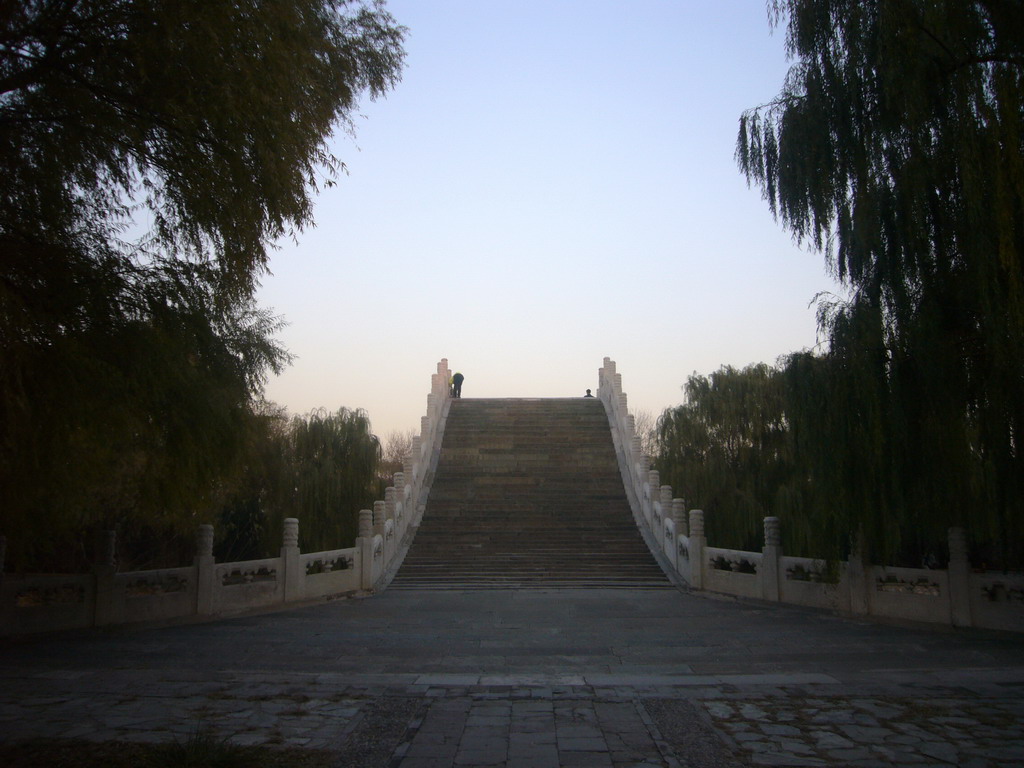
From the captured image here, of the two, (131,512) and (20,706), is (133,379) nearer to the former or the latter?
(20,706)

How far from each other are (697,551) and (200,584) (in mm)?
8378

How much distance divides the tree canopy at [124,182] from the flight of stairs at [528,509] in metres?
10.5

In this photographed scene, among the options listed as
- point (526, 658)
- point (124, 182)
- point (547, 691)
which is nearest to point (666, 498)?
point (526, 658)

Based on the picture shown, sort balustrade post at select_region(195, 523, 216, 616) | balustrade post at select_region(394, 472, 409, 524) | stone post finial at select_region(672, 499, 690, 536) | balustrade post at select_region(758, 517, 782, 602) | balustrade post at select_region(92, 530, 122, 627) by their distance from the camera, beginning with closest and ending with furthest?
balustrade post at select_region(92, 530, 122, 627) < balustrade post at select_region(195, 523, 216, 616) < balustrade post at select_region(758, 517, 782, 602) < stone post finial at select_region(672, 499, 690, 536) < balustrade post at select_region(394, 472, 409, 524)

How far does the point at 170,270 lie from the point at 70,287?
879mm

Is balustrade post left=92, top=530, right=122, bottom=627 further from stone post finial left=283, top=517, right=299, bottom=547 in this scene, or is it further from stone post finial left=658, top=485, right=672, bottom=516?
stone post finial left=658, top=485, right=672, bottom=516

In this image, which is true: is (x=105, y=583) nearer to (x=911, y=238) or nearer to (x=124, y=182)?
(x=124, y=182)

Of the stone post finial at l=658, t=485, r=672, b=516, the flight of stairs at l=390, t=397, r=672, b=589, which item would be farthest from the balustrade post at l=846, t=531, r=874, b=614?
the stone post finial at l=658, t=485, r=672, b=516

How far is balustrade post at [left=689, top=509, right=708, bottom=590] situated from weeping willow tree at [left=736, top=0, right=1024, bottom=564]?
19.2 ft

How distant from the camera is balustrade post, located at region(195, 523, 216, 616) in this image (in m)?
11.6

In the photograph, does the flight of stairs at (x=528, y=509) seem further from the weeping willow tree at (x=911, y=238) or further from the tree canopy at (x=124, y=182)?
the tree canopy at (x=124, y=182)

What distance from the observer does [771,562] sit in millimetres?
12844

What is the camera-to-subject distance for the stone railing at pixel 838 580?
9.33 m

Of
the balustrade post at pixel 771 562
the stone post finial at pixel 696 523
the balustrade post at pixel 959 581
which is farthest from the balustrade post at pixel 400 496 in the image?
the balustrade post at pixel 959 581
